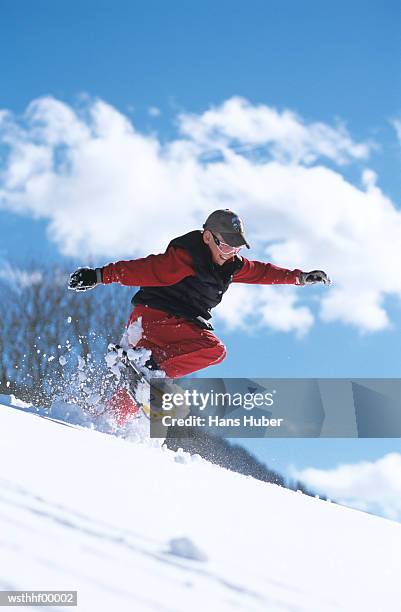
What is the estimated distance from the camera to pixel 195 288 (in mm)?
Answer: 4027

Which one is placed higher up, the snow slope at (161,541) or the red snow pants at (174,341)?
the red snow pants at (174,341)

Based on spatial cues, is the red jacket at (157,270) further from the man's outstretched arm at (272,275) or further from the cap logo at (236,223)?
the cap logo at (236,223)

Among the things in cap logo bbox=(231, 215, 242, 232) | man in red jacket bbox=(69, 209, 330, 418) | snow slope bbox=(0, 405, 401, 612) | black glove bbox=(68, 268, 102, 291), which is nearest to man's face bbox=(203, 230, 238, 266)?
man in red jacket bbox=(69, 209, 330, 418)

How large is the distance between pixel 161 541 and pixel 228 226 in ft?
9.17

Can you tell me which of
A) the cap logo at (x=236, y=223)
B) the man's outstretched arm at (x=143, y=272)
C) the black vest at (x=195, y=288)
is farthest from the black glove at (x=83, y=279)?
the cap logo at (x=236, y=223)

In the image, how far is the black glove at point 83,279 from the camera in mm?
3693

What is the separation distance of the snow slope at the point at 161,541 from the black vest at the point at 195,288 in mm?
1787

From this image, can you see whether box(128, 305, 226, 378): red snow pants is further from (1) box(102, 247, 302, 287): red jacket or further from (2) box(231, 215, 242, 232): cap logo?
(2) box(231, 215, 242, 232): cap logo

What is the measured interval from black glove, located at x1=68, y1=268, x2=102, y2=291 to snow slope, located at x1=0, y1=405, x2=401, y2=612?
4.71 ft

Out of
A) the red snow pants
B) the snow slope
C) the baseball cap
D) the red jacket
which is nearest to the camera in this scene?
the snow slope

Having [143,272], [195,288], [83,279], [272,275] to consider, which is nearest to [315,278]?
[272,275]

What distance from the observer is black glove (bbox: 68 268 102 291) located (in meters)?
3.69

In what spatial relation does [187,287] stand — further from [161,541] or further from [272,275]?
[161,541]

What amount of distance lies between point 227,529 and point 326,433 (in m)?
3.63
